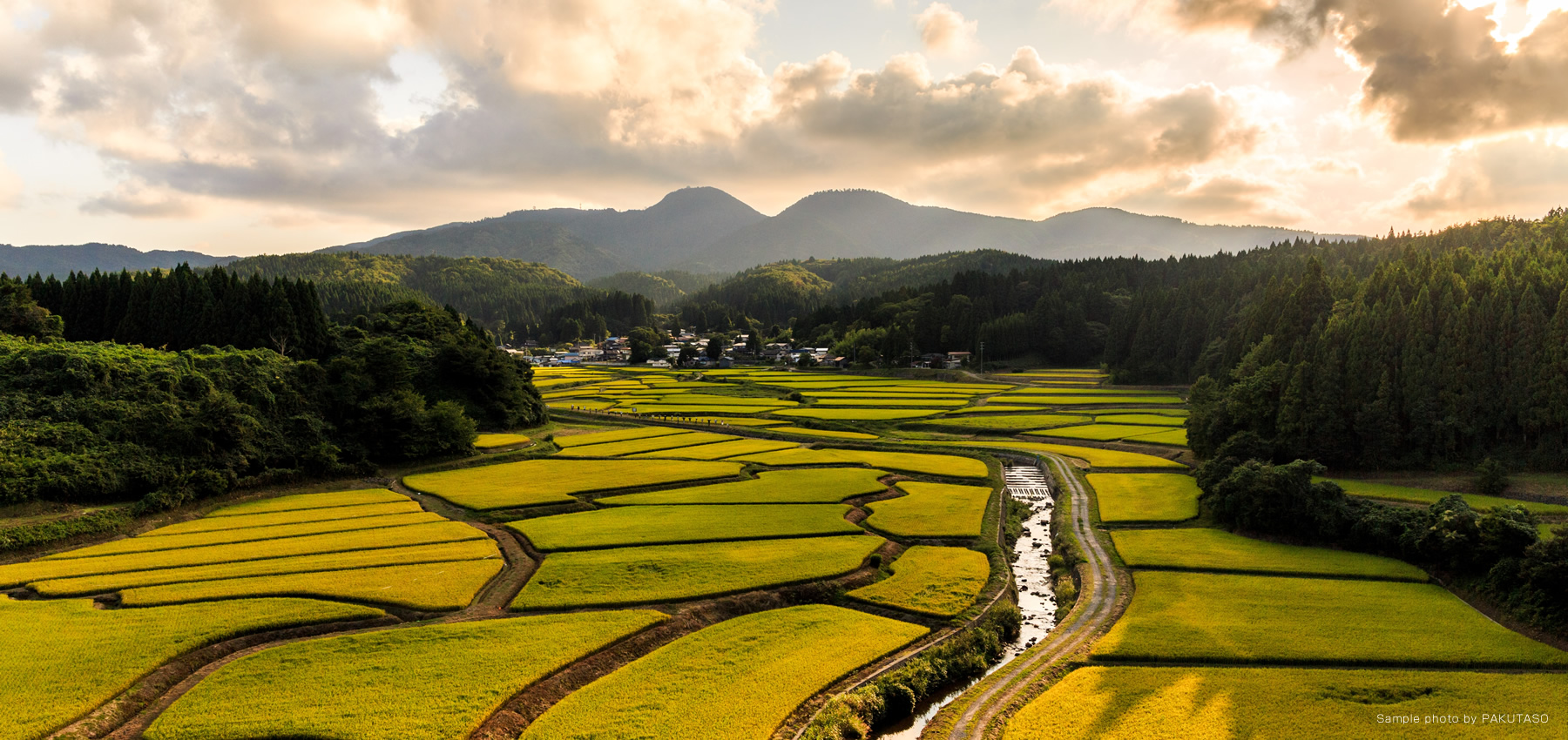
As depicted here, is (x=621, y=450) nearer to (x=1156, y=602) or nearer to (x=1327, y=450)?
(x=1156, y=602)

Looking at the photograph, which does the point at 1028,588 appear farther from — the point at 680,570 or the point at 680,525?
the point at 680,525

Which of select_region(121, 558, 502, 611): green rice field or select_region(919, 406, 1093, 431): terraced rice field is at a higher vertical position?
select_region(919, 406, 1093, 431): terraced rice field

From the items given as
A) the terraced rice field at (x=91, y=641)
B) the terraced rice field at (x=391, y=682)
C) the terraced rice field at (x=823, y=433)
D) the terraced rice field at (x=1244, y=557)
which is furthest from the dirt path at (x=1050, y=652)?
the terraced rice field at (x=823, y=433)

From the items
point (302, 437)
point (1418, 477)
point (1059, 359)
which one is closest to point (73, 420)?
point (302, 437)

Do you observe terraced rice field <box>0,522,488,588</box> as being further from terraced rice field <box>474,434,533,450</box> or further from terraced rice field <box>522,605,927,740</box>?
terraced rice field <box>474,434,533,450</box>

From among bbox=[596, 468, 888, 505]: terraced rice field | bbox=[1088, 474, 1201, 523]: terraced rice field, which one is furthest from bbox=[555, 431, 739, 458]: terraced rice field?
bbox=[1088, 474, 1201, 523]: terraced rice field

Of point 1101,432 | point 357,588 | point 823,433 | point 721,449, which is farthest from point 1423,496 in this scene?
point 357,588
